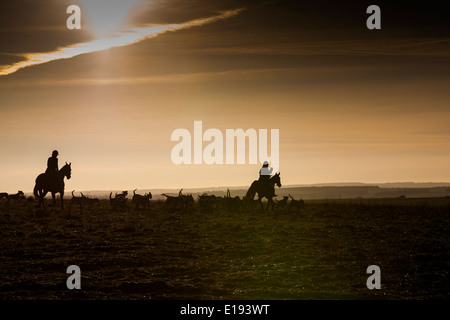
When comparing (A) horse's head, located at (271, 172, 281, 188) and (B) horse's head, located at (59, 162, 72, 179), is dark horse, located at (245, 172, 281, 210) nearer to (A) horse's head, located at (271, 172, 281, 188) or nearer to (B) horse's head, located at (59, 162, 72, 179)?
(A) horse's head, located at (271, 172, 281, 188)

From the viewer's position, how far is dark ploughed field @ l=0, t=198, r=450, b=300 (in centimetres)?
1174

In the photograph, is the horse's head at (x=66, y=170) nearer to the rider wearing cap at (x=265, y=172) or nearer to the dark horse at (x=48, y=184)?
the dark horse at (x=48, y=184)

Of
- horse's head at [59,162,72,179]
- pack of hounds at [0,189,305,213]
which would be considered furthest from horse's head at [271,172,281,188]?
horse's head at [59,162,72,179]

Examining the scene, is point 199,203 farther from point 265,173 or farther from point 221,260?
point 221,260

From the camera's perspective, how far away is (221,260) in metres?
15.6

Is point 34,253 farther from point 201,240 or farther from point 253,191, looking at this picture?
point 253,191

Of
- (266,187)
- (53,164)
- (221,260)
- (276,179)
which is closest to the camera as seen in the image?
(221,260)

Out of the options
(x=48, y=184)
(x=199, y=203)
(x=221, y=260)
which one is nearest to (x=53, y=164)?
(x=48, y=184)

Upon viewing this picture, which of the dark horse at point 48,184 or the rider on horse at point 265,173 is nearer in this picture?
the dark horse at point 48,184

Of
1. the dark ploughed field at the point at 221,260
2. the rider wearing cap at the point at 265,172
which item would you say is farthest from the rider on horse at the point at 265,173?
the dark ploughed field at the point at 221,260

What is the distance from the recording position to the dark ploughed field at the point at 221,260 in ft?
38.5

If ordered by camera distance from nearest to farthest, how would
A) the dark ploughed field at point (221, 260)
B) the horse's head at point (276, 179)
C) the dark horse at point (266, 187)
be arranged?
the dark ploughed field at point (221, 260) → the dark horse at point (266, 187) → the horse's head at point (276, 179)
